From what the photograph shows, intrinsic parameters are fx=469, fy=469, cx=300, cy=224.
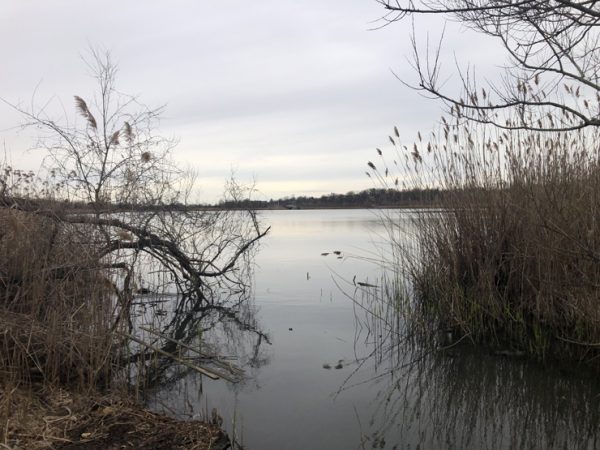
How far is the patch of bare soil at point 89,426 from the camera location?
129 inches

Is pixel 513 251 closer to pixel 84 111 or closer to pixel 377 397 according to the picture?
pixel 377 397

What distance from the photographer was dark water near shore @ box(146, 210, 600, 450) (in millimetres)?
3758

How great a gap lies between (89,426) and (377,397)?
2.54 m

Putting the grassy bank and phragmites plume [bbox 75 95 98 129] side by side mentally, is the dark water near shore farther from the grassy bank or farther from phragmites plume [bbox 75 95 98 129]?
phragmites plume [bbox 75 95 98 129]

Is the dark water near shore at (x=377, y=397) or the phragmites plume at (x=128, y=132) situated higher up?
the phragmites plume at (x=128, y=132)

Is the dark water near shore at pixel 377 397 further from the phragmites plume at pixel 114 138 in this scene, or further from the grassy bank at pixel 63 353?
the phragmites plume at pixel 114 138

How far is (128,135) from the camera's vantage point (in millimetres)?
6965

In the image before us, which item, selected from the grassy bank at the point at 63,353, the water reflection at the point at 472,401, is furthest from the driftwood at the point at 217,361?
the water reflection at the point at 472,401

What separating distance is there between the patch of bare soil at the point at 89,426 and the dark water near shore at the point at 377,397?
37cm

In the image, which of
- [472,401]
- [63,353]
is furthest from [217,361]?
[472,401]

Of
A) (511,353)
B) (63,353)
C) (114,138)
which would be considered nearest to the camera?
(63,353)

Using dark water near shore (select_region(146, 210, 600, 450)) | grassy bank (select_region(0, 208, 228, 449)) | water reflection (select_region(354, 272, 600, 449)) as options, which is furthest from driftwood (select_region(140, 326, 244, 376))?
water reflection (select_region(354, 272, 600, 449))

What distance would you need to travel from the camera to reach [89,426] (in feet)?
11.6

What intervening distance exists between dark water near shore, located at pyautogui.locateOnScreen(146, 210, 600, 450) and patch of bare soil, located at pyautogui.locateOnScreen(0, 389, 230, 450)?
370mm
